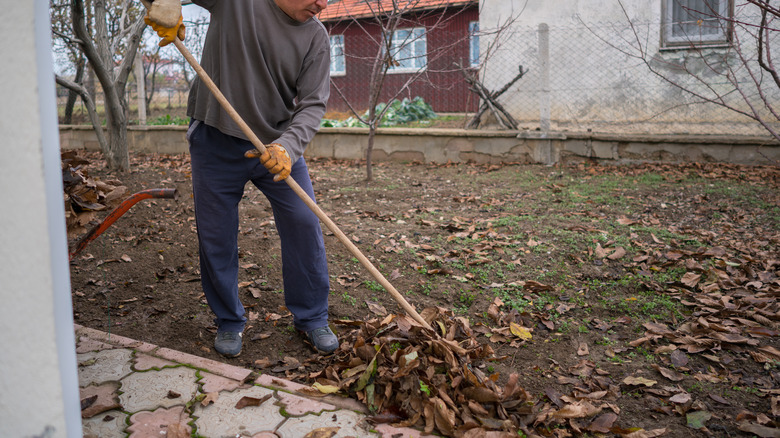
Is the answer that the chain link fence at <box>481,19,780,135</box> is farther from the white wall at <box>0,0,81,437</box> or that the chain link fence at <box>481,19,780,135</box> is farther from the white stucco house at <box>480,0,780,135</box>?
the white wall at <box>0,0,81,437</box>

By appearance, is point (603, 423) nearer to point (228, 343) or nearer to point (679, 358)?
point (679, 358)

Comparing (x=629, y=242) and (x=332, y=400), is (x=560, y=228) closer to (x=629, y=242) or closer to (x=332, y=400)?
(x=629, y=242)

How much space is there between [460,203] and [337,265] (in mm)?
2392

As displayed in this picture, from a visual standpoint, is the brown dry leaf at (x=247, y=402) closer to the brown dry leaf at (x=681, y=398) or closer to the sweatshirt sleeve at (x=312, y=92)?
the sweatshirt sleeve at (x=312, y=92)

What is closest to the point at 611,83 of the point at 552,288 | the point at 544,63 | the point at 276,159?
the point at 544,63

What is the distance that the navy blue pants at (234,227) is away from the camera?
9.10 ft

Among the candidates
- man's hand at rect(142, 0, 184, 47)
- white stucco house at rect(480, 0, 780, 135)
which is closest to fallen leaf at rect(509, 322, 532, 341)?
man's hand at rect(142, 0, 184, 47)

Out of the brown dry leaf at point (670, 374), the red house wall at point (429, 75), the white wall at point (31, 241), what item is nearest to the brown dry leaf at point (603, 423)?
the brown dry leaf at point (670, 374)

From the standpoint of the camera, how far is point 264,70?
275 centimetres

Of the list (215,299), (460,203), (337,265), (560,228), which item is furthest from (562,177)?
(215,299)

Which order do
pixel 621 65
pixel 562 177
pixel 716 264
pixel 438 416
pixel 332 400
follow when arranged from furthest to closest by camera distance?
pixel 621 65 < pixel 562 177 < pixel 716 264 < pixel 332 400 < pixel 438 416

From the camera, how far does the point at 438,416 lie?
2.22 meters

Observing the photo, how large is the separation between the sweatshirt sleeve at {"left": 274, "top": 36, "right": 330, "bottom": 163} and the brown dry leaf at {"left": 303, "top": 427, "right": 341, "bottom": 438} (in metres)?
1.26

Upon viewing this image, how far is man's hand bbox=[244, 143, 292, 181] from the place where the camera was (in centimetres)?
245
